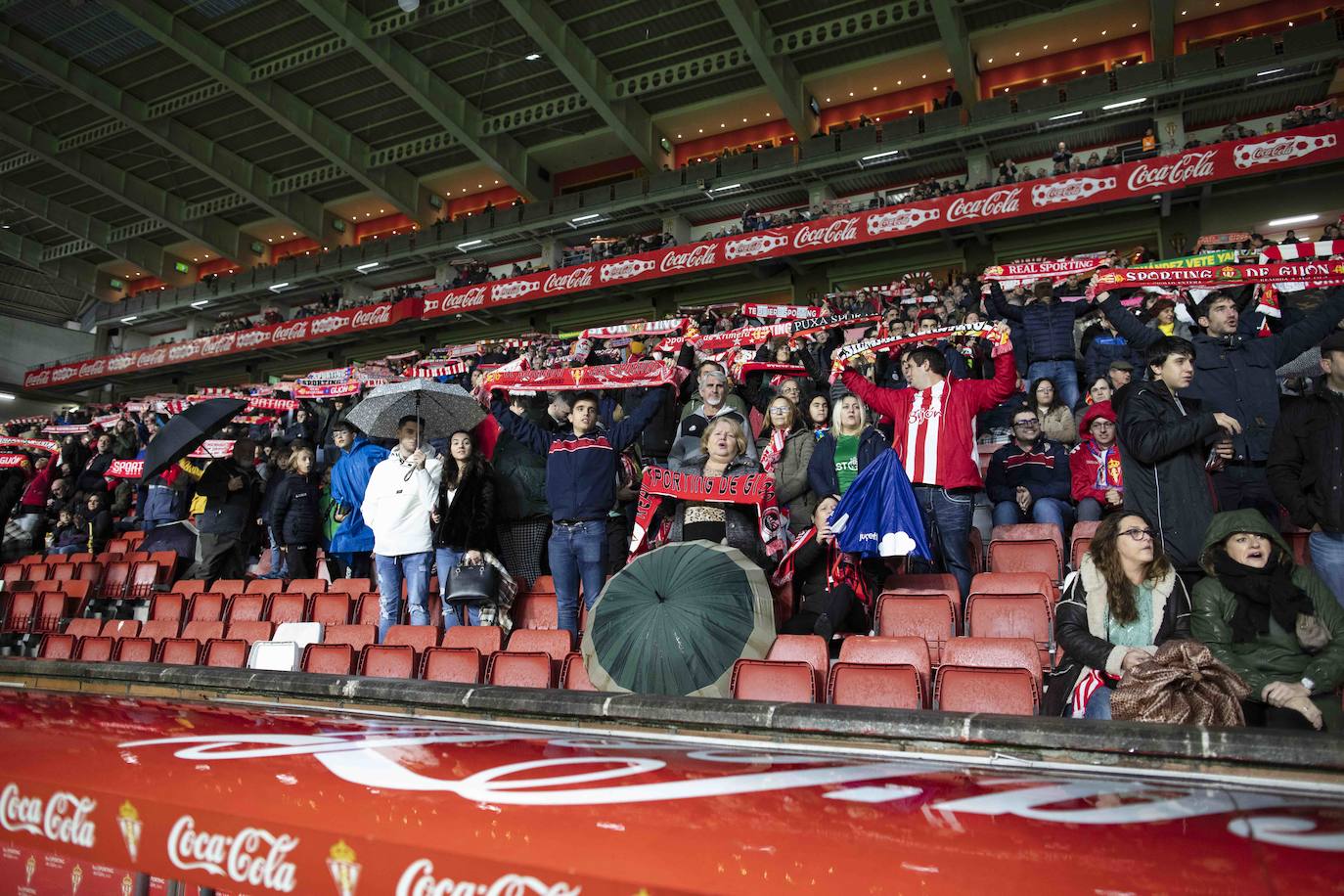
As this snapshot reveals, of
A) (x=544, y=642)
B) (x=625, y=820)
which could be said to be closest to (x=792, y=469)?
(x=544, y=642)

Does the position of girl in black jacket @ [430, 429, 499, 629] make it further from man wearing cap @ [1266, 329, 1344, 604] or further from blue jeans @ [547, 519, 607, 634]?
man wearing cap @ [1266, 329, 1344, 604]

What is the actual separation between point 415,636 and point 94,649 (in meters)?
3.01

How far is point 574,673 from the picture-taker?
4.05 meters

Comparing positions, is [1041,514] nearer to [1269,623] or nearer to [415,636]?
[1269,623]

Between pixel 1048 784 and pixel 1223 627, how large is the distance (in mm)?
2111

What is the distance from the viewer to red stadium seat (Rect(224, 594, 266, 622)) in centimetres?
638

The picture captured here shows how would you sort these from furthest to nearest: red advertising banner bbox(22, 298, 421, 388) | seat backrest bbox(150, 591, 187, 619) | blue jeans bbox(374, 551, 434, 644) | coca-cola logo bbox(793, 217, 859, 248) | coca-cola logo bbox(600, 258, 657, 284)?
red advertising banner bbox(22, 298, 421, 388)
coca-cola logo bbox(600, 258, 657, 284)
coca-cola logo bbox(793, 217, 859, 248)
seat backrest bbox(150, 591, 187, 619)
blue jeans bbox(374, 551, 434, 644)

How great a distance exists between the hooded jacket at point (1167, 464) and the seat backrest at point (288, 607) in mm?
5335

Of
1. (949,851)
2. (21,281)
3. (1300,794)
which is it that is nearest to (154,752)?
(949,851)

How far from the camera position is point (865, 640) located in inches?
148

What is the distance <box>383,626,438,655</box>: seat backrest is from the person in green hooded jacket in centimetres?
374

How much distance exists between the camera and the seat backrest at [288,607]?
6.14 m

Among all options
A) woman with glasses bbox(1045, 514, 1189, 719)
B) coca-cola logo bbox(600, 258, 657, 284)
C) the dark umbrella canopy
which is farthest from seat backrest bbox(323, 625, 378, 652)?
coca-cola logo bbox(600, 258, 657, 284)

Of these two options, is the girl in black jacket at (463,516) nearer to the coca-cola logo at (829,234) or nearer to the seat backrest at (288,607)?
the seat backrest at (288,607)
